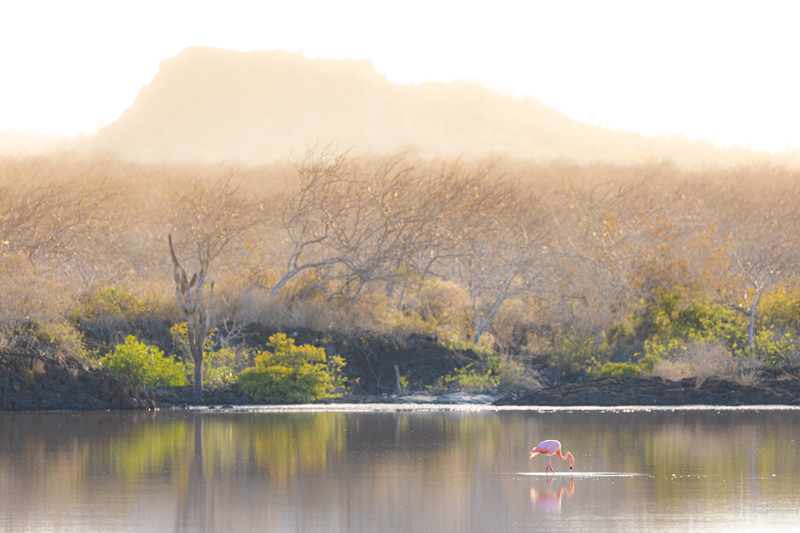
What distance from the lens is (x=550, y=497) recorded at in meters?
12.6

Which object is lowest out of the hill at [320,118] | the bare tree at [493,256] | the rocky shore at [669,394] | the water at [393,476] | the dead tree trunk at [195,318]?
the rocky shore at [669,394]

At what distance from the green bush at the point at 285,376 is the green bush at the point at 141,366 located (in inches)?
73.5

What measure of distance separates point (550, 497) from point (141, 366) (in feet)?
58.5

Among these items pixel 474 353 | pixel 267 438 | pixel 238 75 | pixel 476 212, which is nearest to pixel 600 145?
pixel 238 75

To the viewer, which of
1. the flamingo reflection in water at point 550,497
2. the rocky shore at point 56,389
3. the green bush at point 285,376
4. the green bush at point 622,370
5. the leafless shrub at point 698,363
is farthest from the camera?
the green bush at point 622,370

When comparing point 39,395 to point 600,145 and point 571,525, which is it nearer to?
point 571,525

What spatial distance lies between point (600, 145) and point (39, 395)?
126289mm

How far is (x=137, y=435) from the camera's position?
20.0 m

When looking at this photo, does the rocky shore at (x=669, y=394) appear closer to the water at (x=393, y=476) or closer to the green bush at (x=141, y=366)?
the water at (x=393, y=476)

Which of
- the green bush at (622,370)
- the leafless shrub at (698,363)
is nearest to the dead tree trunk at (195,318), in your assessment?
the green bush at (622,370)

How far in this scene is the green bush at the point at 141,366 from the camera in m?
28.4

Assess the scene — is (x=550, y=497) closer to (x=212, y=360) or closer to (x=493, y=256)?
(x=212, y=360)

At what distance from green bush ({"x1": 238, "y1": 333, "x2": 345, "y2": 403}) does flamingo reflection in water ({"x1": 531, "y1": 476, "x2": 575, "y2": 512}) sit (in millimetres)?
15179

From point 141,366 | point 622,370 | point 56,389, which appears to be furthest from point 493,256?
point 56,389
